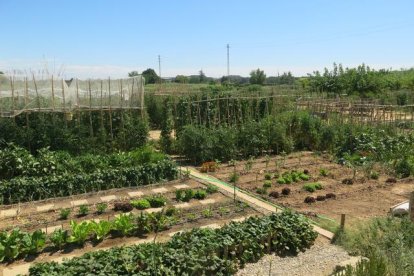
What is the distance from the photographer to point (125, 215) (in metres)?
6.51

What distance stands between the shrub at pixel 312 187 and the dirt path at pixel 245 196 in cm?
127

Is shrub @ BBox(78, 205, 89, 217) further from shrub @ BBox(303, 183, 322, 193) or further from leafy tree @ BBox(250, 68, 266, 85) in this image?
leafy tree @ BBox(250, 68, 266, 85)

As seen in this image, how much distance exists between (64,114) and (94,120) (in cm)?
93

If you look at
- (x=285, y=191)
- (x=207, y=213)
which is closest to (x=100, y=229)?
(x=207, y=213)

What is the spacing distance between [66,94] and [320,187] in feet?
24.5

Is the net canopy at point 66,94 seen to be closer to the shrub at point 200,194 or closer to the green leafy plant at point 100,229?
the shrub at point 200,194

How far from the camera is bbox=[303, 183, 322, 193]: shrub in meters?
9.11

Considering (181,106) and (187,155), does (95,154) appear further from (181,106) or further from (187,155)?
(181,106)

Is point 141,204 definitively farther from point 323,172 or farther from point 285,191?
point 323,172

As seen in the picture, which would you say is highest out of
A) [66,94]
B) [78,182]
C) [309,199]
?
[66,94]

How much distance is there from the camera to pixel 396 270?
4.62 m

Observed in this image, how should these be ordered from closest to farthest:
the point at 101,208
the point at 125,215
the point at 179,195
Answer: the point at 125,215, the point at 101,208, the point at 179,195

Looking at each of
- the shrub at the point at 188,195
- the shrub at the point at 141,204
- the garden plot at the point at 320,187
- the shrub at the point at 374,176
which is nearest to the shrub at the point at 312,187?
the garden plot at the point at 320,187

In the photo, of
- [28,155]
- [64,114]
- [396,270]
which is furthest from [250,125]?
[396,270]
